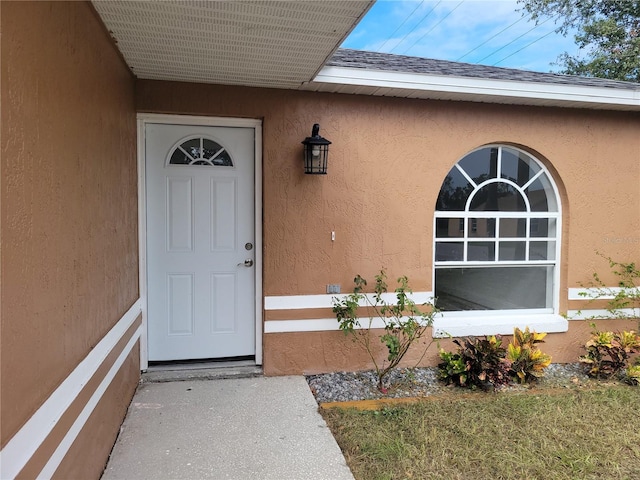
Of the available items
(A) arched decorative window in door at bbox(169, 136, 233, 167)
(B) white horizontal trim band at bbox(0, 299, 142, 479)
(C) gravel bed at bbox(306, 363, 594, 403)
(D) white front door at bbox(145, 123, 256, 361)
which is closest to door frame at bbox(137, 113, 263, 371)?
(D) white front door at bbox(145, 123, 256, 361)

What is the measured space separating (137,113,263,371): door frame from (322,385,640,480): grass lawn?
4.12ft

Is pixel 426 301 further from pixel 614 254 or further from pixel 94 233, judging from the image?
pixel 94 233

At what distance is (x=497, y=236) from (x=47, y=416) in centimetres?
415

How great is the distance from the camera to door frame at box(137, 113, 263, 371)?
11.6 ft

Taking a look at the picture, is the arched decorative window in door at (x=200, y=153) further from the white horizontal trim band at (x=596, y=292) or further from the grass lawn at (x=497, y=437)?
the white horizontal trim band at (x=596, y=292)

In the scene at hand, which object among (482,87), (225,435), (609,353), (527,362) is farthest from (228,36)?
(609,353)

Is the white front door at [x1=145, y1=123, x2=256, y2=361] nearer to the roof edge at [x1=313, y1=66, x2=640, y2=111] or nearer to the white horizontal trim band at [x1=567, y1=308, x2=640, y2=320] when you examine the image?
the roof edge at [x1=313, y1=66, x2=640, y2=111]

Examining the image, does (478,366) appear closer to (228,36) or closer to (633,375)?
(633,375)

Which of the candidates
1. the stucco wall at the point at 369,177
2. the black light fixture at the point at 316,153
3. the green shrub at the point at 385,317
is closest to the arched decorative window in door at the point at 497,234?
the stucco wall at the point at 369,177

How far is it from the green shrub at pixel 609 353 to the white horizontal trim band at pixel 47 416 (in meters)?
4.48

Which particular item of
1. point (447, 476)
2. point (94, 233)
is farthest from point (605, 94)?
point (94, 233)

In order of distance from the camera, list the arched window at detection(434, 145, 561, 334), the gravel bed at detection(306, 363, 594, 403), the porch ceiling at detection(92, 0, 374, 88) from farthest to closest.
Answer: the arched window at detection(434, 145, 561, 334) → the gravel bed at detection(306, 363, 594, 403) → the porch ceiling at detection(92, 0, 374, 88)

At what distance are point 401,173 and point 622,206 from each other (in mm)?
2653

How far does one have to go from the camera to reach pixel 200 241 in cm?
369
